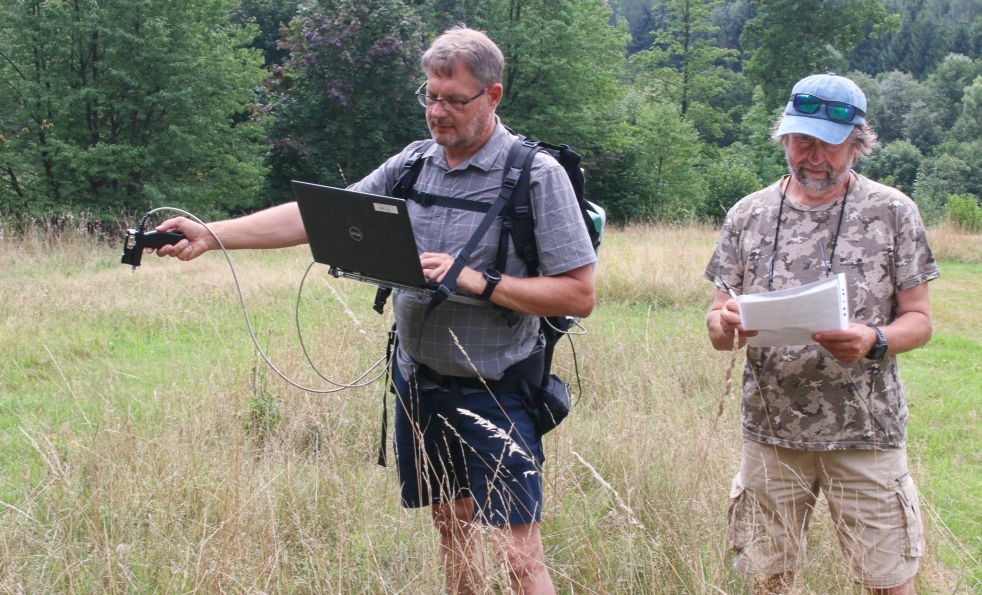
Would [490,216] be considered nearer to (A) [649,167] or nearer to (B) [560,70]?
(B) [560,70]

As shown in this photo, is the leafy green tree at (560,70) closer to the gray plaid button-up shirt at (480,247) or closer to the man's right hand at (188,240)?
the man's right hand at (188,240)

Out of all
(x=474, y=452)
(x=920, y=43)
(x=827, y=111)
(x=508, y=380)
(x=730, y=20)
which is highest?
(x=730, y=20)

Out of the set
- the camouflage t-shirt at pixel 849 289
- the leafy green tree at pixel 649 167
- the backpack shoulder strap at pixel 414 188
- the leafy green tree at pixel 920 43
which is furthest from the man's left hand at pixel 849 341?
the leafy green tree at pixel 920 43

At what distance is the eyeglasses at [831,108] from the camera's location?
2623 millimetres

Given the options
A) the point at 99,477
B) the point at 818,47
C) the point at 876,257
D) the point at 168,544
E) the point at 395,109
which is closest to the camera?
the point at 876,257

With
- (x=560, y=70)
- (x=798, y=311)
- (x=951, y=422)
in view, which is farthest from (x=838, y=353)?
(x=560, y=70)

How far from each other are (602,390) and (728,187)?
2515cm

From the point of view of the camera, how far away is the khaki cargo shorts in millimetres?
2604

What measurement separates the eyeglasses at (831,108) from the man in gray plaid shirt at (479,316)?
729 millimetres

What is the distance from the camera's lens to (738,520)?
290 cm

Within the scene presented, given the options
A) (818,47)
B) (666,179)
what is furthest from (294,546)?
(818,47)

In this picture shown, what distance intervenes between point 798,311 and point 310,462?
2.44 metres

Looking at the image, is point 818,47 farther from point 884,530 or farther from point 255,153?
point 884,530

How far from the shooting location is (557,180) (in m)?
2.59
